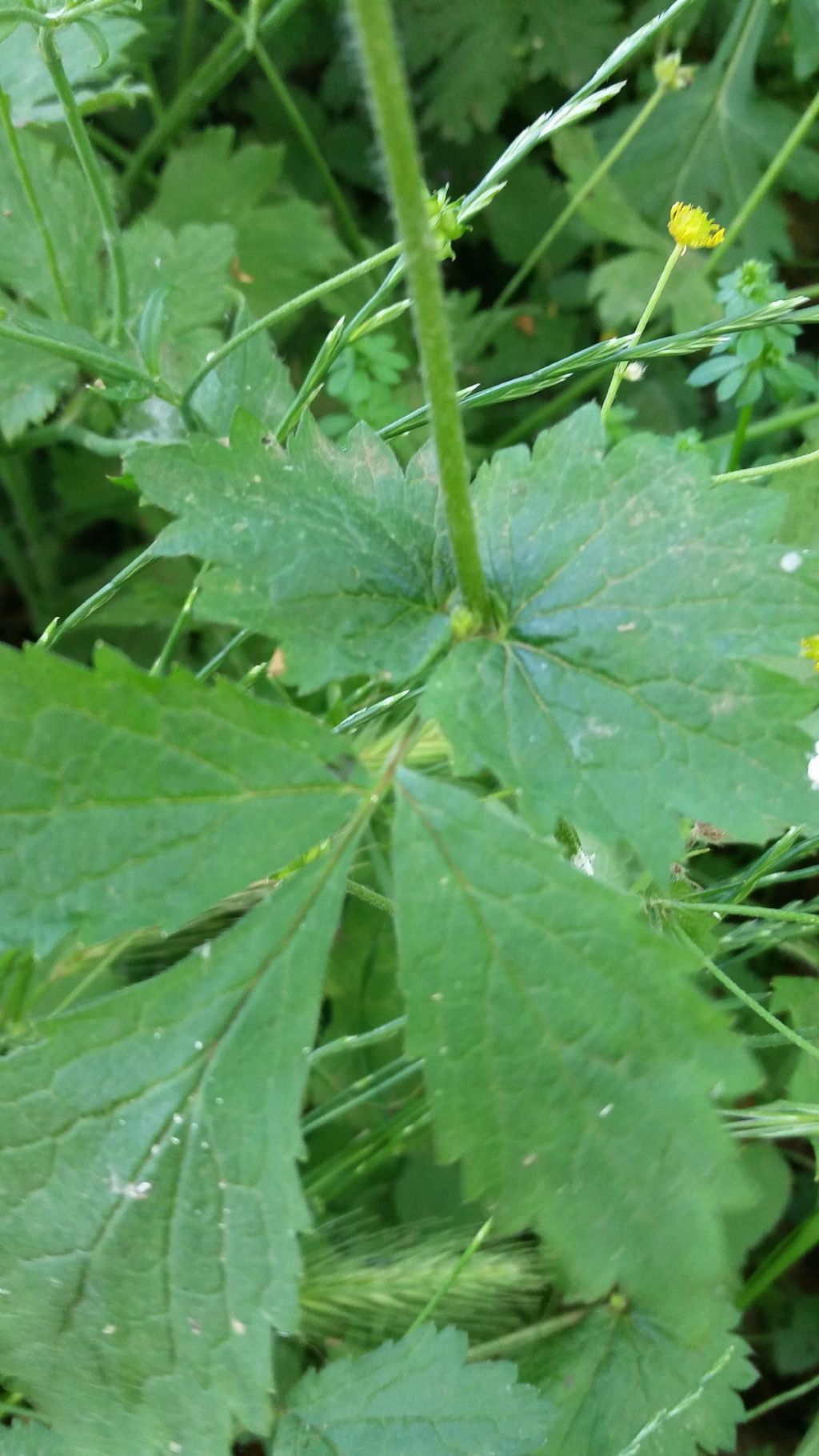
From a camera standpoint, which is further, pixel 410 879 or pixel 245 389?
pixel 245 389

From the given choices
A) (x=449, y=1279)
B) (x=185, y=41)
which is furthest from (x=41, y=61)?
(x=449, y=1279)

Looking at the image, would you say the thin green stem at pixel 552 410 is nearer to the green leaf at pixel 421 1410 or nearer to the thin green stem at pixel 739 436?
the thin green stem at pixel 739 436

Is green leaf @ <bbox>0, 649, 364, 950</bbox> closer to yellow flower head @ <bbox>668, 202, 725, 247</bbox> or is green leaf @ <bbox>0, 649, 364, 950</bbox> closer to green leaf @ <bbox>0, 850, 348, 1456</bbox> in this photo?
green leaf @ <bbox>0, 850, 348, 1456</bbox>

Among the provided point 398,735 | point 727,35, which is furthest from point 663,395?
point 398,735

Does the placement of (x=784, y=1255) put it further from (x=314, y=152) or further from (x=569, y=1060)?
(x=314, y=152)

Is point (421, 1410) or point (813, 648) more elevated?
point (813, 648)

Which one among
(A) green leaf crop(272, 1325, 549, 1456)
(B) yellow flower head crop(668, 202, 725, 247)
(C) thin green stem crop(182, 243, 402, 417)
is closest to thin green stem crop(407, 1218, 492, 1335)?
(A) green leaf crop(272, 1325, 549, 1456)

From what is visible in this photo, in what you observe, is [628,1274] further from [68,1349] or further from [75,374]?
[75,374]
